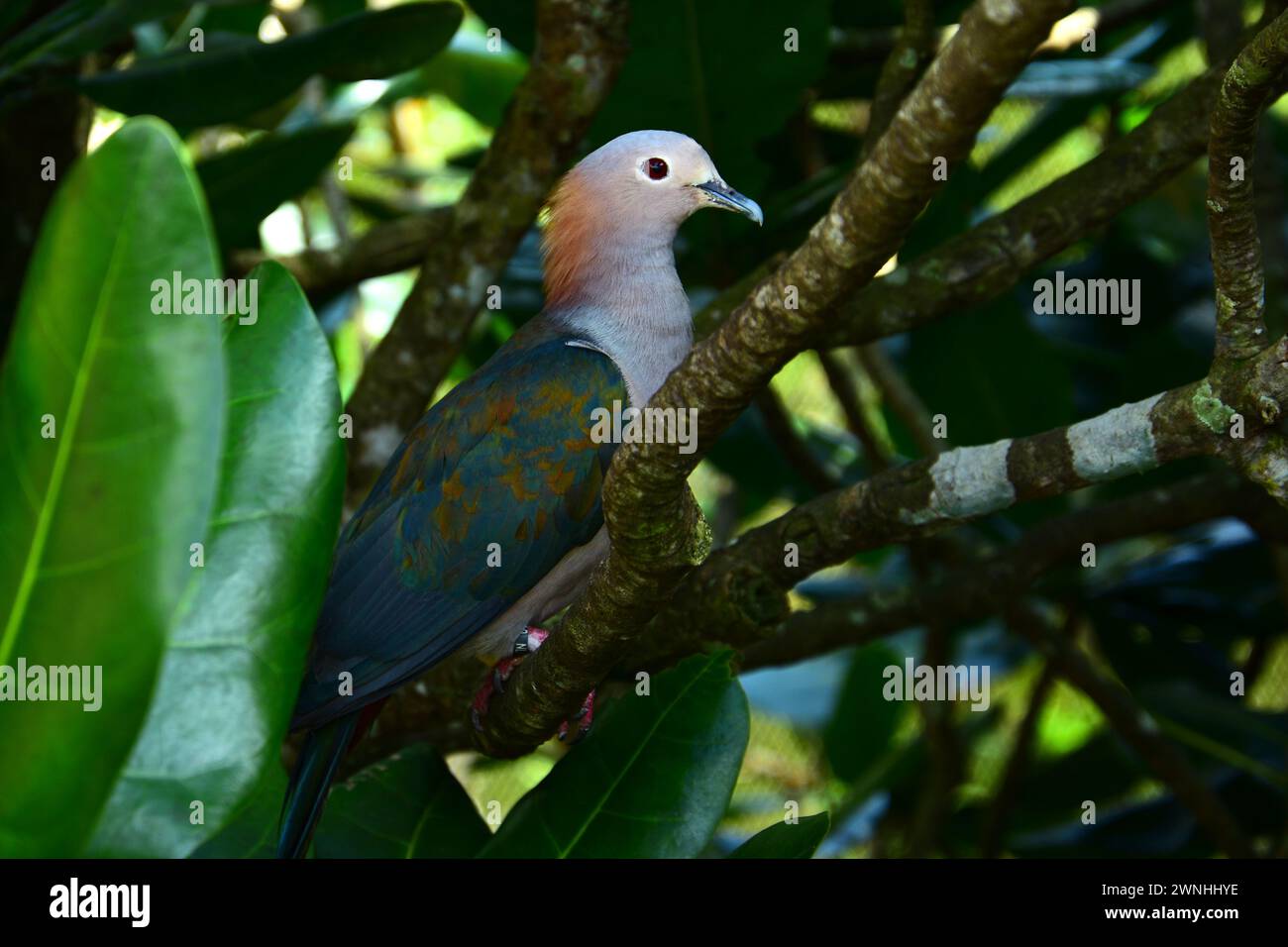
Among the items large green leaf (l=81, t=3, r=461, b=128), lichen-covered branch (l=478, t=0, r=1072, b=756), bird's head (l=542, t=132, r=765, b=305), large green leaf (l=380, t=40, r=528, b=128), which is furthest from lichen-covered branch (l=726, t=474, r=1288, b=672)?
large green leaf (l=380, t=40, r=528, b=128)

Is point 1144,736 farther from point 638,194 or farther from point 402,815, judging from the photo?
point 402,815

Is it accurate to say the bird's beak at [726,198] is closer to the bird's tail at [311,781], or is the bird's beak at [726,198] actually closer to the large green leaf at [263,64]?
the large green leaf at [263,64]

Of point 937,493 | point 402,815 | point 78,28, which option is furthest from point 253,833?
point 78,28

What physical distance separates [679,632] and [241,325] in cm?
123

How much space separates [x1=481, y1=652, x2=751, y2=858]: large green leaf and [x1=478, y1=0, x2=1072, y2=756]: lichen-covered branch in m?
0.11

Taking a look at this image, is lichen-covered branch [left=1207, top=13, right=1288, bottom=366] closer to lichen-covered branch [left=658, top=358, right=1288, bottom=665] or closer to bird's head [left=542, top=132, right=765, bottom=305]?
lichen-covered branch [left=658, top=358, right=1288, bottom=665]

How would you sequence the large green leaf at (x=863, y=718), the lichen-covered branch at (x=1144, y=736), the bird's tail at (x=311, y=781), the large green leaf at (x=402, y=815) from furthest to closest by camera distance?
the large green leaf at (x=863, y=718)
the lichen-covered branch at (x=1144, y=736)
the bird's tail at (x=311, y=781)
the large green leaf at (x=402, y=815)

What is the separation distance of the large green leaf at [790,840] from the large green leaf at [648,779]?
7 cm

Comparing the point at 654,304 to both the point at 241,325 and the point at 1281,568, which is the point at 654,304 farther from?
the point at 1281,568

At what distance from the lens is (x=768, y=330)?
4.89 feet

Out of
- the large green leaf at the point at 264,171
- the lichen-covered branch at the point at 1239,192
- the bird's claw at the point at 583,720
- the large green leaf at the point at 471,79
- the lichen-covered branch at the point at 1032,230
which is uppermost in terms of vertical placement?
the large green leaf at the point at 471,79

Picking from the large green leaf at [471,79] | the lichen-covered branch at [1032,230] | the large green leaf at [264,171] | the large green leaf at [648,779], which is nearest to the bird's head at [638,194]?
the lichen-covered branch at [1032,230]

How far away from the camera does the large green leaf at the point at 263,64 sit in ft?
8.80
